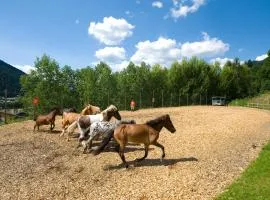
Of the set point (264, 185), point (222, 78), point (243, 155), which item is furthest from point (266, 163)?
point (222, 78)

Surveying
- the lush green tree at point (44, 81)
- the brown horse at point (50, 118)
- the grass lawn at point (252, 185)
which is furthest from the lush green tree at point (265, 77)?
the grass lawn at point (252, 185)

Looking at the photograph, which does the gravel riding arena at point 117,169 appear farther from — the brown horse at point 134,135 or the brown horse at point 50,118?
the brown horse at point 50,118

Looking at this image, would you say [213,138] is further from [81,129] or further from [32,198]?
[32,198]

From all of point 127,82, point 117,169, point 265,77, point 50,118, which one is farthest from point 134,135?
point 265,77

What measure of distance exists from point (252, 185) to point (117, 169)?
3.96m

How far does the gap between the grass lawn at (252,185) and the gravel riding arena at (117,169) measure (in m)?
0.29

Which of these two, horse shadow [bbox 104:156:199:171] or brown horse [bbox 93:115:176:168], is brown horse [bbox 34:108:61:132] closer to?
brown horse [bbox 93:115:176:168]

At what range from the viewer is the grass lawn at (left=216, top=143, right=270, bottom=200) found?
8430 mm

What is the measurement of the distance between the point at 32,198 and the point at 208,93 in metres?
65.8

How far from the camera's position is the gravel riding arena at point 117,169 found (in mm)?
8859

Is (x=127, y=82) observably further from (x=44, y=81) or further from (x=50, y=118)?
(x=50, y=118)

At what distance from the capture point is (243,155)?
532 inches

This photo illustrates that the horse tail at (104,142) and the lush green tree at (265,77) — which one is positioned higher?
the lush green tree at (265,77)

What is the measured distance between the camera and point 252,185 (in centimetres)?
932
